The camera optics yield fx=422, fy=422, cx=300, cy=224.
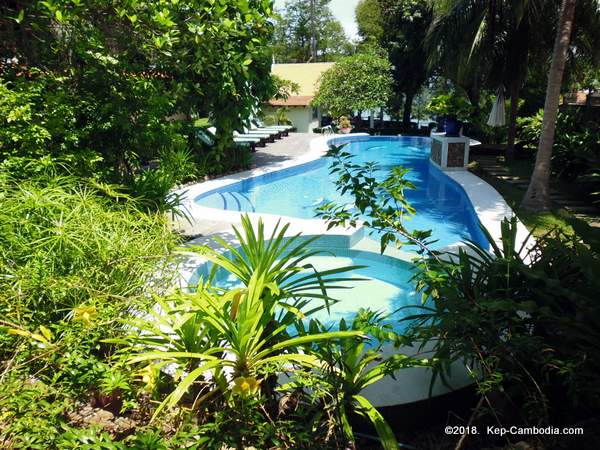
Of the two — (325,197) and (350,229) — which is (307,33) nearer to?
(325,197)

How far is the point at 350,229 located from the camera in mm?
7824

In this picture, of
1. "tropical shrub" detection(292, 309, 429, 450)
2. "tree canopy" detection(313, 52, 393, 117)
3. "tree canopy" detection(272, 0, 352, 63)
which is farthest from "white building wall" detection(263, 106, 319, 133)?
"tropical shrub" detection(292, 309, 429, 450)

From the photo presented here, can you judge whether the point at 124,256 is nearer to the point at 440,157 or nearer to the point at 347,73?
the point at 440,157

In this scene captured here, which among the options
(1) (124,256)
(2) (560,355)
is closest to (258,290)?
(1) (124,256)

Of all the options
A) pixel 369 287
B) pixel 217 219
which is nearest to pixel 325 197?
pixel 217 219

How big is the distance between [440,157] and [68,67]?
A: 1224 cm

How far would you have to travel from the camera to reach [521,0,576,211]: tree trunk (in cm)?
798

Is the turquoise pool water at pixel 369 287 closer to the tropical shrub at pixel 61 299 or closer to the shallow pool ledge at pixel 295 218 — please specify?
the shallow pool ledge at pixel 295 218

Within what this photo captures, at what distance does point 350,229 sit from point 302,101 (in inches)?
918

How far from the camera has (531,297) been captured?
321cm

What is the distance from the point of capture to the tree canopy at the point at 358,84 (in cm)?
2620

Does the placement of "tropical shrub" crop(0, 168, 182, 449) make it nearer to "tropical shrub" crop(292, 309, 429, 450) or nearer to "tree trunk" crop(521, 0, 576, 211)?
"tropical shrub" crop(292, 309, 429, 450)

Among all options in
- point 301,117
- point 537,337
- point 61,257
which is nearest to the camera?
point 537,337

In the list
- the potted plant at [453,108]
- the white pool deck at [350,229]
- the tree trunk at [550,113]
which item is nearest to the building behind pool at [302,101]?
the white pool deck at [350,229]
